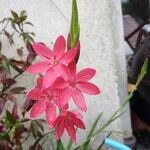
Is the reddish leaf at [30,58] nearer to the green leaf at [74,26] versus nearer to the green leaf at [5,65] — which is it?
the green leaf at [5,65]

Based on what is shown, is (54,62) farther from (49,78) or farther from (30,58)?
(30,58)

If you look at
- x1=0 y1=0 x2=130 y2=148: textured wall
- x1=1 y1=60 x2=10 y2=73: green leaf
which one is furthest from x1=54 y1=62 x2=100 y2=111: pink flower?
x1=0 y1=0 x2=130 y2=148: textured wall

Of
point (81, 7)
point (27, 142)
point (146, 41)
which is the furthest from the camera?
point (146, 41)

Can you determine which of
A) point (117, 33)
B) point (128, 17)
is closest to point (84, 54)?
point (117, 33)

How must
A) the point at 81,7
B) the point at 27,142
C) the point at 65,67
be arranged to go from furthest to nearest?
the point at 27,142 → the point at 81,7 → the point at 65,67

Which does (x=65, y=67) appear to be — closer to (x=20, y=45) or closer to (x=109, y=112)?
(x=20, y=45)

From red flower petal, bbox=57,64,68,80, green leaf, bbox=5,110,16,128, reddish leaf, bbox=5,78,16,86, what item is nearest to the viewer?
red flower petal, bbox=57,64,68,80

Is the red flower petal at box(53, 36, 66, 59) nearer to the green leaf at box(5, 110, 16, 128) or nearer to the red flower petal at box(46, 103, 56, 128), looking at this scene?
the red flower petal at box(46, 103, 56, 128)
